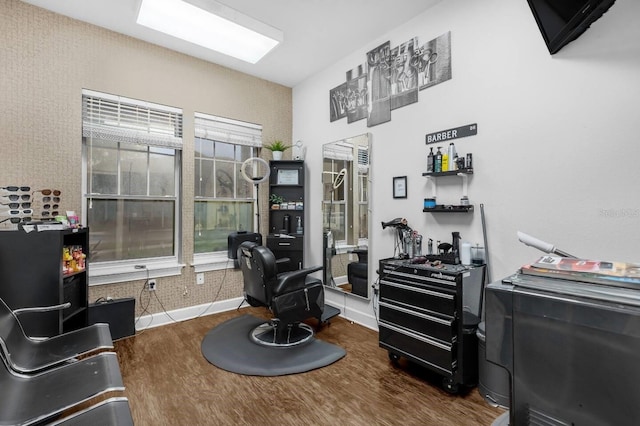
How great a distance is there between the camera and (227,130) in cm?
412

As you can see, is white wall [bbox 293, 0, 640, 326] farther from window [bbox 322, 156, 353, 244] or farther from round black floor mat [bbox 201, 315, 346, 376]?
round black floor mat [bbox 201, 315, 346, 376]

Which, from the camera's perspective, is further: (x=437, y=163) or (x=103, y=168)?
(x=103, y=168)

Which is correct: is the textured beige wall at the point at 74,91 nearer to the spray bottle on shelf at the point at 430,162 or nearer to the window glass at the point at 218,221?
the window glass at the point at 218,221

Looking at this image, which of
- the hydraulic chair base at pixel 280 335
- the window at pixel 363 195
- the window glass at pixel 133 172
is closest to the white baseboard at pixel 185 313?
the hydraulic chair base at pixel 280 335

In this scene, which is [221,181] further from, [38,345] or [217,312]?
[38,345]

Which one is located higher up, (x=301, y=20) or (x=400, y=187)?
(x=301, y=20)

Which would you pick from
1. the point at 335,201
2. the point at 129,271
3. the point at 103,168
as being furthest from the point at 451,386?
the point at 103,168

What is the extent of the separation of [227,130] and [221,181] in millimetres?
686

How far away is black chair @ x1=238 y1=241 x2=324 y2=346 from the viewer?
9.35 ft

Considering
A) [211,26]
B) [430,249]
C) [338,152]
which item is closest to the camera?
[430,249]

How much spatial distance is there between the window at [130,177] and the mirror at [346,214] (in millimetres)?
1888

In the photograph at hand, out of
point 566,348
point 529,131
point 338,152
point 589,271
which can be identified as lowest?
point 566,348

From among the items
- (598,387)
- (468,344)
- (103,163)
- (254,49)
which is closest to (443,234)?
(468,344)

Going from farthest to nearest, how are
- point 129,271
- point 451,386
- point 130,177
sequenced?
point 130,177 → point 129,271 → point 451,386
